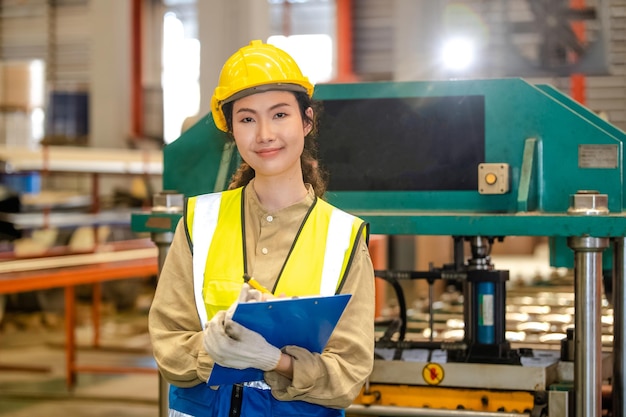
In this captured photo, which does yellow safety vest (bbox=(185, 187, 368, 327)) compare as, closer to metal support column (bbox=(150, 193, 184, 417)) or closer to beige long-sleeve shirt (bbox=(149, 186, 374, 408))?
beige long-sleeve shirt (bbox=(149, 186, 374, 408))

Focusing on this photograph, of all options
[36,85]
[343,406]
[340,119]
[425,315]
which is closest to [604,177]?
[340,119]

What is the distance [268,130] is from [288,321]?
1.38ft

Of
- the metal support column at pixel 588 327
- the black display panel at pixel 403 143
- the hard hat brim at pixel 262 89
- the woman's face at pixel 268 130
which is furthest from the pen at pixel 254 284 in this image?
the black display panel at pixel 403 143

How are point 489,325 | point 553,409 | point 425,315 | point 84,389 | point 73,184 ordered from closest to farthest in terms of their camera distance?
point 553,409 → point 489,325 → point 425,315 → point 84,389 → point 73,184

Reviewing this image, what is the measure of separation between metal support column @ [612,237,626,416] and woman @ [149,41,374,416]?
1.17 metres

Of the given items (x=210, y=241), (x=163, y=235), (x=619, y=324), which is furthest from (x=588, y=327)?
(x=163, y=235)

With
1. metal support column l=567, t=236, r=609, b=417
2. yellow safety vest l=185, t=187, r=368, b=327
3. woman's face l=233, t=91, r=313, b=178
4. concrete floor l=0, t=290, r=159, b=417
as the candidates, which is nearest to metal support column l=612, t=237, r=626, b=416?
metal support column l=567, t=236, r=609, b=417

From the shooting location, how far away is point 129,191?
10.0 meters

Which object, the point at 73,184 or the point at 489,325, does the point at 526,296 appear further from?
the point at 73,184

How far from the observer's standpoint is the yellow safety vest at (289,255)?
1.76 m

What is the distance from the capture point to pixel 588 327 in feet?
8.22

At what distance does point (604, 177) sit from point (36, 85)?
6562 mm

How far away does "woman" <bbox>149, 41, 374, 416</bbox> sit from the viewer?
1742 mm

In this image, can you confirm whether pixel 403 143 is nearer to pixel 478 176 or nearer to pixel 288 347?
pixel 478 176
